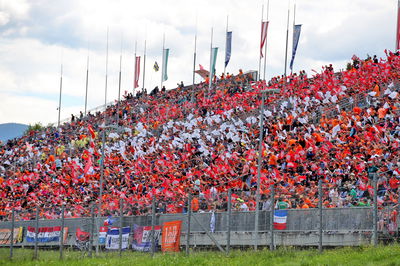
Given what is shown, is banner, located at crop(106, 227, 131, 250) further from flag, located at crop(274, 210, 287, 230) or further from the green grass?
flag, located at crop(274, 210, 287, 230)

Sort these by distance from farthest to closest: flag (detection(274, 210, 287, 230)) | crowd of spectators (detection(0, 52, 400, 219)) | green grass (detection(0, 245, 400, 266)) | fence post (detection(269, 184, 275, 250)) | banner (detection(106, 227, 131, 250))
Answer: crowd of spectators (detection(0, 52, 400, 219)) → banner (detection(106, 227, 131, 250)) → flag (detection(274, 210, 287, 230)) → fence post (detection(269, 184, 275, 250)) → green grass (detection(0, 245, 400, 266))

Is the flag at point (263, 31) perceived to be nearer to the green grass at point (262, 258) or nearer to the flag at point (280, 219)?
the green grass at point (262, 258)

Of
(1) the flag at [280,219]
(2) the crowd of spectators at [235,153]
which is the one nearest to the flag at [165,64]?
(2) the crowd of spectators at [235,153]

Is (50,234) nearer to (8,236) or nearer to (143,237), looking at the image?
(8,236)

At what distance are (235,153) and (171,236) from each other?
12996mm

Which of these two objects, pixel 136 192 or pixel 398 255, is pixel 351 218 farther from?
pixel 136 192

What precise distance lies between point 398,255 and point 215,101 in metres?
40.7

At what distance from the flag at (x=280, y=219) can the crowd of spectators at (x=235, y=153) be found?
2.01ft

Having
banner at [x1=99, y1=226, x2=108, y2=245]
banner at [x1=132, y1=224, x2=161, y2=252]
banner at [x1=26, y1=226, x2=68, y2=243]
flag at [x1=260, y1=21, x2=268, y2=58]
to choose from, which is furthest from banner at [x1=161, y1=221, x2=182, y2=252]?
flag at [x1=260, y1=21, x2=268, y2=58]

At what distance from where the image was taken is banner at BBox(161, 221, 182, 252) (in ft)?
90.1

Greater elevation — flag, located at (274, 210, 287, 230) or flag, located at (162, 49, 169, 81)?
flag, located at (162, 49, 169, 81)

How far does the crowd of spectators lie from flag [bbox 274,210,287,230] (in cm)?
61

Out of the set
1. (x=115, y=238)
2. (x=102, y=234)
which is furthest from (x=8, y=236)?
(x=115, y=238)

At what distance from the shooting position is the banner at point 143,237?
28125 mm
